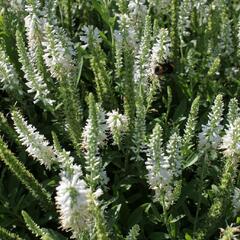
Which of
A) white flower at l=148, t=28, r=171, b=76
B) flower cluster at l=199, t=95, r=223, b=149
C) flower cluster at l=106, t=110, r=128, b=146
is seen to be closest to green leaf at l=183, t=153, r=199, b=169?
flower cluster at l=199, t=95, r=223, b=149

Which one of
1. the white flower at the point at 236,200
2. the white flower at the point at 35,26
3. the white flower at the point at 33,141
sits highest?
the white flower at the point at 35,26

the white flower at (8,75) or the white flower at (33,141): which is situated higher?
the white flower at (8,75)

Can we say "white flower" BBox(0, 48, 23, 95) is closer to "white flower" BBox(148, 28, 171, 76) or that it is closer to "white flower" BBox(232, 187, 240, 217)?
"white flower" BBox(148, 28, 171, 76)

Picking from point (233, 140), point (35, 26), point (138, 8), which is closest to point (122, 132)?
point (233, 140)

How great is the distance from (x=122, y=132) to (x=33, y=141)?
863 millimetres

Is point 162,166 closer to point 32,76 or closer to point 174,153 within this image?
point 174,153

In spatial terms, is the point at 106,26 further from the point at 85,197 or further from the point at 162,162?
the point at 85,197

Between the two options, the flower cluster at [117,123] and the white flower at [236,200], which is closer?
the white flower at [236,200]

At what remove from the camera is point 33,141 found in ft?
13.5

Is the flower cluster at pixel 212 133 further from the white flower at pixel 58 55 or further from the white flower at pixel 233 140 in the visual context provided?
the white flower at pixel 58 55

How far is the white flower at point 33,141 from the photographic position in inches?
157

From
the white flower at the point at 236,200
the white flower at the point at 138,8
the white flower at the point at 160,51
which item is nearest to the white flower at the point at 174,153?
→ the white flower at the point at 236,200

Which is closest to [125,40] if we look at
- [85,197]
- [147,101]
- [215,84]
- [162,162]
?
[147,101]

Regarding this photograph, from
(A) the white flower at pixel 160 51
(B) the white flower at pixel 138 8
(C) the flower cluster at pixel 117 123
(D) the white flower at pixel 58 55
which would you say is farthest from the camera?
(B) the white flower at pixel 138 8
